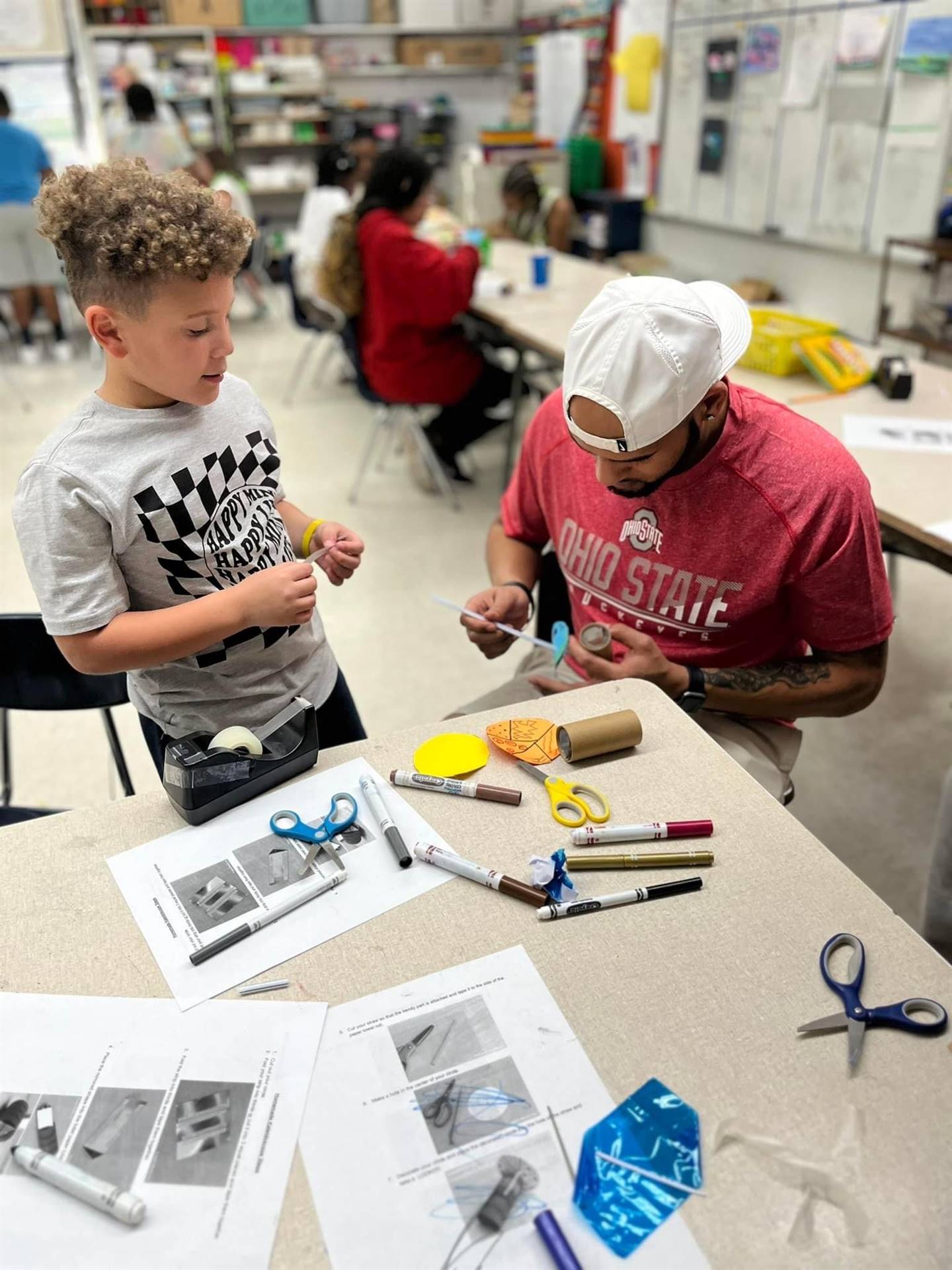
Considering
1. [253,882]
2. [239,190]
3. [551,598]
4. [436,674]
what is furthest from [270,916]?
[239,190]

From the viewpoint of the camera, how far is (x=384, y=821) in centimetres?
96

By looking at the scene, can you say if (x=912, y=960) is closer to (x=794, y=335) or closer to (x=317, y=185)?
(x=794, y=335)

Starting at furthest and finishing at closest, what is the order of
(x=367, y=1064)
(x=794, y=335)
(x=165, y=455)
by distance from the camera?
(x=794, y=335), (x=165, y=455), (x=367, y=1064)

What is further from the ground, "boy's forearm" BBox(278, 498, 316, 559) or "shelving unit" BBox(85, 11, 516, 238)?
"shelving unit" BBox(85, 11, 516, 238)

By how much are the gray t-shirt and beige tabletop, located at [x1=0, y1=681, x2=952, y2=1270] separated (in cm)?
23

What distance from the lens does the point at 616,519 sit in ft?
4.45

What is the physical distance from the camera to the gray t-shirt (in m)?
0.98

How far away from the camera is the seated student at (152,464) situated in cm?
95

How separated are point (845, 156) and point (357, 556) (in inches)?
166

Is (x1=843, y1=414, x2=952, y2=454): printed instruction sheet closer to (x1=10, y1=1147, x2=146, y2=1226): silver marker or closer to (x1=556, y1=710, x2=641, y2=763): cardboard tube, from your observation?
(x1=556, y1=710, x2=641, y2=763): cardboard tube

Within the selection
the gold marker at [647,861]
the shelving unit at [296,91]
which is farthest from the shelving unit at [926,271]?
the shelving unit at [296,91]

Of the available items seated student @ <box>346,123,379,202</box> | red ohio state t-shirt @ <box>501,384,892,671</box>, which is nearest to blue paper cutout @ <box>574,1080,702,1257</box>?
red ohio state t-shirt @ <box>501,384,892,671</box>

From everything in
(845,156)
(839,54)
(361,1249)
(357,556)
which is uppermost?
(839,54)

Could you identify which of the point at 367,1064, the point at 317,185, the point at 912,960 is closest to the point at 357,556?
the point at 367,1064
